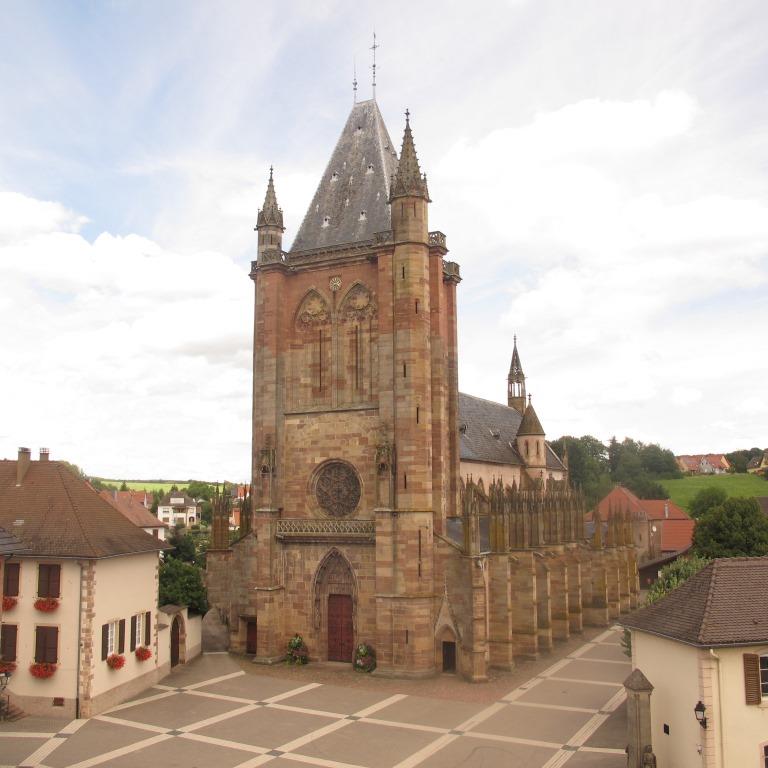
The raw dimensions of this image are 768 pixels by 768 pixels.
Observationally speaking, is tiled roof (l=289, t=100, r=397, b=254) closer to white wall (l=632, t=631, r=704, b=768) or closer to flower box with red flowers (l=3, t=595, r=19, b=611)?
flower box with red flowers (l=3, t=595, r=19, b=611)

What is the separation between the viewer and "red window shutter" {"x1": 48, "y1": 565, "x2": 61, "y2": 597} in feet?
89.8

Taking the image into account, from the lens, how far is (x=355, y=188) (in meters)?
39.9

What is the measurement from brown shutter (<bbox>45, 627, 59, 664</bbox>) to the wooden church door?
493 inches

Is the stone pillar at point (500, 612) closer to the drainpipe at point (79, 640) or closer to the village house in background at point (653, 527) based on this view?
the drainpipe at point (79, 640)

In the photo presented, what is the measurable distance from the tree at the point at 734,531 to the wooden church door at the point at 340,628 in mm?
21156

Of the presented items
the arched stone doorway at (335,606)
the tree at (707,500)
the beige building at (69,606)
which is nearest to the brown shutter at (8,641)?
the beige building at (69,606)

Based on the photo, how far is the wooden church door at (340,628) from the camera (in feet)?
116

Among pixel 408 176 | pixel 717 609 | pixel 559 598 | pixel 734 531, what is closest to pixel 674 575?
pixel 559 598

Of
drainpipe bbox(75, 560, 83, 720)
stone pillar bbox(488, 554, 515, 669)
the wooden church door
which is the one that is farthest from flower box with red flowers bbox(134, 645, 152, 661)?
stone pillar bbox(488, 554, 515, 669)

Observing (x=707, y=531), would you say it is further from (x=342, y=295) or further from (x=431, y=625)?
(x=342, y=295)

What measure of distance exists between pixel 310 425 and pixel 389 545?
7264mm

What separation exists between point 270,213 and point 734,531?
101 feet

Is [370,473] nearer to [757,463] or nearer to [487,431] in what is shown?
[487,431]

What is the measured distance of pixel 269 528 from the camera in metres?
36.4
